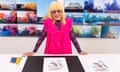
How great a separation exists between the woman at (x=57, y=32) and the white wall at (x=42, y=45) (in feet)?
2.32

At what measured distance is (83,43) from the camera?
297cm

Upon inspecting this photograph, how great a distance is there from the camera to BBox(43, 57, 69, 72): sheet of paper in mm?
1665

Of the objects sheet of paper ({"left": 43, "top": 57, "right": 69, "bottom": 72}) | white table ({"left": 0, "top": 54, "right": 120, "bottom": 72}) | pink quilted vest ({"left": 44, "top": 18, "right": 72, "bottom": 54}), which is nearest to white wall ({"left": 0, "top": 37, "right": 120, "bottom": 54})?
pink quilted vest ({"left": 44, "top": 18, "right": 72, "bottom": 54})

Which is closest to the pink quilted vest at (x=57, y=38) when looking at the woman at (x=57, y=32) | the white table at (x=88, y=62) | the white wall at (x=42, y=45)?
the woman at (x=57, y=32)

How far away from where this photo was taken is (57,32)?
7.15ft

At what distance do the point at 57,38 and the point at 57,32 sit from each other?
0.22 feet

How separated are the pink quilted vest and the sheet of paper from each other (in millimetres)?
296

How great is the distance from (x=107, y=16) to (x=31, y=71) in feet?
5.43

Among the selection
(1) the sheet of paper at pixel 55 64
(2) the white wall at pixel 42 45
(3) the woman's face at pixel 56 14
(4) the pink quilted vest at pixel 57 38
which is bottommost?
(2) the white wall at pixel 42 45

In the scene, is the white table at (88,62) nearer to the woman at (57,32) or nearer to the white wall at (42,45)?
the woman at (57,32)

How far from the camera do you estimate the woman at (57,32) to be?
7.06 feet

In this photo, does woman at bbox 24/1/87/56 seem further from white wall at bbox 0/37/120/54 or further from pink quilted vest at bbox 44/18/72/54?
white wall at bbox 0/37/120/54

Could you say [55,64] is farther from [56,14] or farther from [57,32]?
[56,14]

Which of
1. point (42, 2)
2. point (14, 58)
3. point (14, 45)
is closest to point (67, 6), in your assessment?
point (42, 2)
